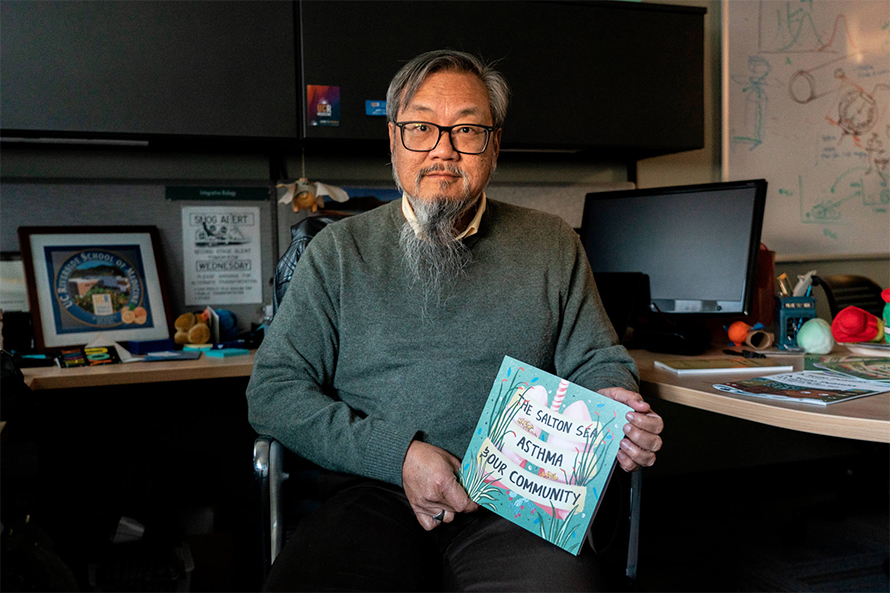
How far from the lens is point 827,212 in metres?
2.89

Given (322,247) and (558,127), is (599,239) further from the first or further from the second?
(322,247)

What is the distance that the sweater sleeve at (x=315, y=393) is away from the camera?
1.17 m

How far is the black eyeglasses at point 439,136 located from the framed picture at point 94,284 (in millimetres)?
1158

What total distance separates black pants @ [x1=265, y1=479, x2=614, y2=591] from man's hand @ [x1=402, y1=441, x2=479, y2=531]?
46mm

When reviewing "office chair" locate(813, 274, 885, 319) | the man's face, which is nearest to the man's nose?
the man's face

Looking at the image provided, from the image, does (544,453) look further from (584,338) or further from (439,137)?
(439,137)

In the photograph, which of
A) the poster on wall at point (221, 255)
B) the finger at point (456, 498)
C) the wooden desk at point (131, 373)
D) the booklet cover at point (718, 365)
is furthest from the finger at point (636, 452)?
the poster on wall at point (221, 255)

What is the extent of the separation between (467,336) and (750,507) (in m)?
1.91

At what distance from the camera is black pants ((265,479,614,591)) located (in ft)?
3.34

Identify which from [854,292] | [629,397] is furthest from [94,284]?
[854,292]

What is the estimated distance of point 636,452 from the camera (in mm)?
1127

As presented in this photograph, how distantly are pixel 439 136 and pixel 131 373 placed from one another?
0.95 meters

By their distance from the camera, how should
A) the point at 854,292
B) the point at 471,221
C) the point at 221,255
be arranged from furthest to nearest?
the point at 854,292 < the point at 221,255 < the point at 471,221

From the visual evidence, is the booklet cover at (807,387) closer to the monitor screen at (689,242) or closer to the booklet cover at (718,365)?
the booklet cover at (718,365)
